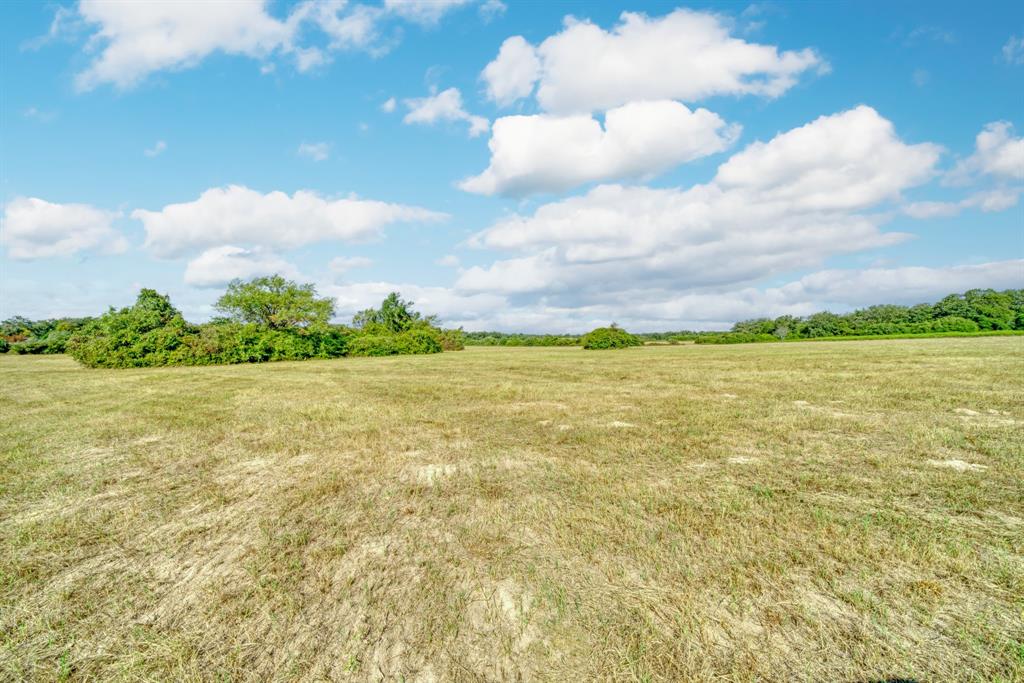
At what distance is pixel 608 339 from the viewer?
4762cm

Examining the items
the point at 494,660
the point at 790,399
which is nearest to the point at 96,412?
the point at 494,660

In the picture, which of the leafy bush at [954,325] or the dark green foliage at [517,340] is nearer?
the leafy bush at [954,325]

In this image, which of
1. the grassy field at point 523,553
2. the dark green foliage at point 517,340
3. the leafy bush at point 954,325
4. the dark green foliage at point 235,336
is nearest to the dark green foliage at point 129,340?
the dark green foliage at point 235,336

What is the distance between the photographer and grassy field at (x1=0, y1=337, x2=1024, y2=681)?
2.47 m

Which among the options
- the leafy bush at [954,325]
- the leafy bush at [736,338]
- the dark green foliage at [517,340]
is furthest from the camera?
the dark green foliage at [517,340]

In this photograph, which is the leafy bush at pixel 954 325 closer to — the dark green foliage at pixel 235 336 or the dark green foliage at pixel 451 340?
the dark green foliage at pixel 451 340

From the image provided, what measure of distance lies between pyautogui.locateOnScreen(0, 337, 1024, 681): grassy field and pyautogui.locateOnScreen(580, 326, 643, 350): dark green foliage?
39.6 m

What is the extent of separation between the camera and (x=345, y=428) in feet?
27.1

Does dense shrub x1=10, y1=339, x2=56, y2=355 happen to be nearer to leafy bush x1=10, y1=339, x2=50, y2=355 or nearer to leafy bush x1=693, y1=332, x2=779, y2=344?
leafy bush x1=10, y1=339, x2=50, y2=355

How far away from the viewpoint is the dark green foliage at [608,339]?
47525 millimetres

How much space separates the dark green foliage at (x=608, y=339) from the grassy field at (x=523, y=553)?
39624 millimetres

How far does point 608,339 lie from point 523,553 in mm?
45335

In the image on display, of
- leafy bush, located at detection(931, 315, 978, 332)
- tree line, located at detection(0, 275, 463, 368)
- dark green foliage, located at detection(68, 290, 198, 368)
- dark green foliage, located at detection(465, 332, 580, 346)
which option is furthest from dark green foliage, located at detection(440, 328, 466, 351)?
leafy bush, located at detection(931, 315, 978, 332)

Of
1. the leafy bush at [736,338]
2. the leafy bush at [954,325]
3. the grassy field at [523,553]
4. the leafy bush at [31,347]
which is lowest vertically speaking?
the grassy field at [523,553]
